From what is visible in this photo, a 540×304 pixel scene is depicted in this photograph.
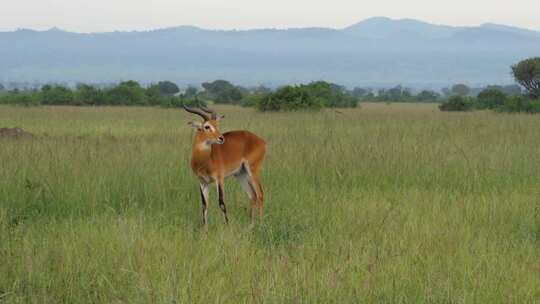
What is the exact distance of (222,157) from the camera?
21.6 feet

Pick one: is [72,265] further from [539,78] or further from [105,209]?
[539,78]

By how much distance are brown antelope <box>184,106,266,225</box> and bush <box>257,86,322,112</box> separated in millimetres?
16592

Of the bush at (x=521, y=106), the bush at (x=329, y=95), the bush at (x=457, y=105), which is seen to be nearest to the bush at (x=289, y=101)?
the bush at (x=329, y=95)

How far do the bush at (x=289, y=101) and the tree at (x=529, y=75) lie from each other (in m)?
12.1

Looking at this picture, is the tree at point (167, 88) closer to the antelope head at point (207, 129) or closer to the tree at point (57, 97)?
the tree at point (57, 97)

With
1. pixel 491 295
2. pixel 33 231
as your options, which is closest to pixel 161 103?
pixel 33 231

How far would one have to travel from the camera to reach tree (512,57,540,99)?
30.5 m

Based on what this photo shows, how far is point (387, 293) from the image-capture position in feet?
14.2

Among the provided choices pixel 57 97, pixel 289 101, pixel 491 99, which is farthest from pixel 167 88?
pixel 289 101

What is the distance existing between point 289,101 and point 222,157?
18.1 metres

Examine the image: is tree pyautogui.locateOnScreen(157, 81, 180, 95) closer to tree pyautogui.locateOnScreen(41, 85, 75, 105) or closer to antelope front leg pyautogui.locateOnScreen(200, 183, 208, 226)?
tree pyautogui.locateOnScreen(41, 85, 75, 105)

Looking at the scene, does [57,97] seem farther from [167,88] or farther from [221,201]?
[167,88]

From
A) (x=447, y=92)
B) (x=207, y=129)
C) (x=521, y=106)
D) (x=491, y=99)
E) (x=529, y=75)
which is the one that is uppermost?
(x=529, y=75)

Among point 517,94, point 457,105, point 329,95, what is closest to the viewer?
point 457,105
